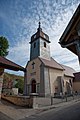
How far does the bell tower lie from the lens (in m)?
22.7

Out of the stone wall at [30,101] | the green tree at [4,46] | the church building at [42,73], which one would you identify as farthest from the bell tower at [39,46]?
the stone wall at [30,101]

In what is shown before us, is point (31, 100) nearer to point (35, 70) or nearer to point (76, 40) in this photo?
point (76, 40)

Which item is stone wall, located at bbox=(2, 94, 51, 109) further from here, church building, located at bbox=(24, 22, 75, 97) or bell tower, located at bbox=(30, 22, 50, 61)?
bell tower, located at bbox=(30, 22, 50, 61)

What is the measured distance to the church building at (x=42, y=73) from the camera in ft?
64.5

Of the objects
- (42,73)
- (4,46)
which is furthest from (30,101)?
(4,46)

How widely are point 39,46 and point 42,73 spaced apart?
19.4ft

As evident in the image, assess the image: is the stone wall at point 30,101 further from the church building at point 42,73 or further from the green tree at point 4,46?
the green tree at point 4,46

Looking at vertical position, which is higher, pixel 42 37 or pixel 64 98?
pixel 42 37

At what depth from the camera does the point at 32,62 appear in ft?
75.1

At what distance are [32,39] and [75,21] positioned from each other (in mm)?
20872

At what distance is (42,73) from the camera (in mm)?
19891

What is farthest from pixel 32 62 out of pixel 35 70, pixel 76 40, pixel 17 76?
pixel 76 40

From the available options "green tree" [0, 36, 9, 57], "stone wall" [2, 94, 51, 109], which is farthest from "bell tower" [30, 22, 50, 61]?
"stone wall" [2, 94, 51, 109]

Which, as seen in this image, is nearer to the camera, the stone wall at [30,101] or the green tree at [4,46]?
the stone wall at [30,101]
